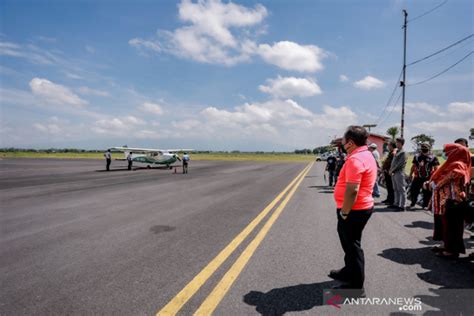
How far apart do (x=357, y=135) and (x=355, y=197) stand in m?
0.69

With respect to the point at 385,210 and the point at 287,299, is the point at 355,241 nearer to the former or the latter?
the point at 287,299

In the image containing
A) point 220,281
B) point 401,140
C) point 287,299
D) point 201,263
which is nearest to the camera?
point 287,299

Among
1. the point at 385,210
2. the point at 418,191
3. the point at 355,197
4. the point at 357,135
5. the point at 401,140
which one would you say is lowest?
the point at 385,210

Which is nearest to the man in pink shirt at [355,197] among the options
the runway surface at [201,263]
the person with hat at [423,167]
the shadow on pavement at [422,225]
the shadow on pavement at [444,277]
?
the runway surface at [201,263]

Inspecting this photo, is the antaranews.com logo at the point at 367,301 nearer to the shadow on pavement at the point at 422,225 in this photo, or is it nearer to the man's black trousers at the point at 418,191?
the shadow on pavement at the point at 422,225

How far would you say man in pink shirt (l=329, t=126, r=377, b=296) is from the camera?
2.90 m

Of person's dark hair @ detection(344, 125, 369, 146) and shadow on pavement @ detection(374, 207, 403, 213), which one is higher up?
person's dark hair @ detection(344, 125, 369, 146)

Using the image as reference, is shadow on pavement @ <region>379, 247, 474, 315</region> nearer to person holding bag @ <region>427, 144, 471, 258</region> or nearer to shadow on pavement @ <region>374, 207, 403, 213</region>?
person holding bag @ <region>427, 144, 471, 258</region>

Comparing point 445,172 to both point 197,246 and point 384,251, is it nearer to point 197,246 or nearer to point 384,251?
point 384,251

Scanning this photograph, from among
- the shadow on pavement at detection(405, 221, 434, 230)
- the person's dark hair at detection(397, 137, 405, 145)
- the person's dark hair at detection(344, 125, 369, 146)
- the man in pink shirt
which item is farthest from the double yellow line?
the person's dark hair at detection(397, 137, 405, 145)

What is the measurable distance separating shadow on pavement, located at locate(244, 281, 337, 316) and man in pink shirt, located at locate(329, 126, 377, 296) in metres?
0.34

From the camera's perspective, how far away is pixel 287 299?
288 centimetres

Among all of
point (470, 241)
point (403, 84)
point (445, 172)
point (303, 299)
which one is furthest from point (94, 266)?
point (403, 84)

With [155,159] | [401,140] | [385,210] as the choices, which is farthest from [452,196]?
[155,159]
